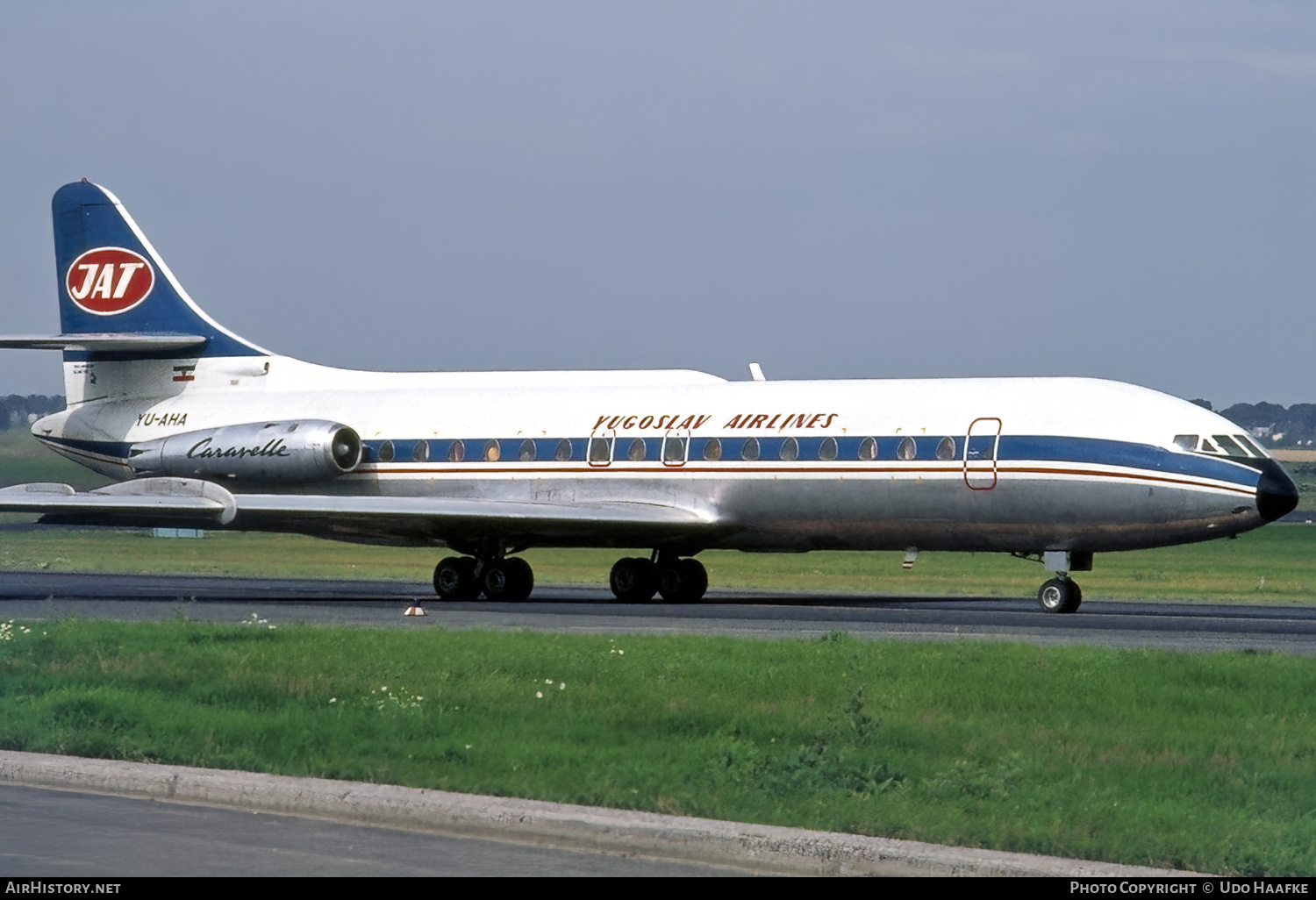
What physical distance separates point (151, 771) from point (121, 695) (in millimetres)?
3059

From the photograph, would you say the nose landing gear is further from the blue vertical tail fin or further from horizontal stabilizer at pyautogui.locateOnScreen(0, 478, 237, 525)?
the blue vertical tail fin

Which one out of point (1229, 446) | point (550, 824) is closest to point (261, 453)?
point (1229, 446)

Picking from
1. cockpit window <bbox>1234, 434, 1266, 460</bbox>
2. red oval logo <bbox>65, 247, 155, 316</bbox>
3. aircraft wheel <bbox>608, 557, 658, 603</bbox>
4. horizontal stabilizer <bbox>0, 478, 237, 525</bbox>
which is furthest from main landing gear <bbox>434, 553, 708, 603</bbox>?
red oval logo <bbox>65, 247, 155, 316</bbox>

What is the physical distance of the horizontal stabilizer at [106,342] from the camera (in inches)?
1414

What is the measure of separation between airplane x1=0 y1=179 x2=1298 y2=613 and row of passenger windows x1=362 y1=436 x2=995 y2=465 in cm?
3

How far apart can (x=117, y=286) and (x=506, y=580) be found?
11.8m

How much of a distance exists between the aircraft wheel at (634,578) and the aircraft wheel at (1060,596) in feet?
25.0

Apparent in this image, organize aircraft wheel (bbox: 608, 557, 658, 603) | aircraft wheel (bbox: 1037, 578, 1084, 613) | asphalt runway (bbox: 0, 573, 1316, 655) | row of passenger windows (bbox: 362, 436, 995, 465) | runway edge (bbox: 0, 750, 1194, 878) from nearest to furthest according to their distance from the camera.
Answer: runway edge (bbox: 0, 750, 1194, 878), asphalt runway (bbox: 0, 573, 1316, 655), aircraft wheel (bbox: 1037, 578, 1084, 613), row of passenger windows (bbox: 362, 436, 995, 465), aircraft wheel (bbox: 608, 557, 658, 603)

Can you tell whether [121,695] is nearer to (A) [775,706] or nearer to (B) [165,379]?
(A) [775,706]

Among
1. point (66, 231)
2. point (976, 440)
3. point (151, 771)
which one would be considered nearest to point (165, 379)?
point (66, 231)

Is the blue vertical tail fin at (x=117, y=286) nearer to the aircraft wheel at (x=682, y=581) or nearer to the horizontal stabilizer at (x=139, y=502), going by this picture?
the horizontal stabilizer at (x=139, y=502)

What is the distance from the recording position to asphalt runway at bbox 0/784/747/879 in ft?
29.9

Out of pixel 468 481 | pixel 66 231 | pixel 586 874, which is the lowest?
pixel 586 874

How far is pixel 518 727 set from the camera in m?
13.3
